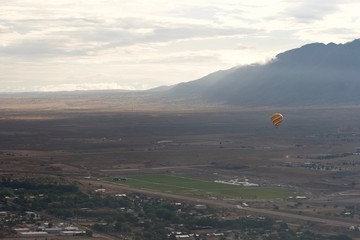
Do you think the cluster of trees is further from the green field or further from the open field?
the open field

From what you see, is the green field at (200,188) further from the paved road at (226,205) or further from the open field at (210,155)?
the paved road at (226,205)

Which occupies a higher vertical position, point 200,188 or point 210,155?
point 210,155

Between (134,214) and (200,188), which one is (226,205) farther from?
(200,188)

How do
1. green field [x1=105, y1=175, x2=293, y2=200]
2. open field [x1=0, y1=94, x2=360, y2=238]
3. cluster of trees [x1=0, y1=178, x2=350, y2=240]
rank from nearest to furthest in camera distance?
cluster of trees [x1=0, y1=178, x2=350, y2=240], green field [x1=105, y1=175, x2=293, y2=200], open field [x1=0, y1=94, x2=360, y2=238]

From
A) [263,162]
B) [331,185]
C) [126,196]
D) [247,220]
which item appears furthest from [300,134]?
[247,220]

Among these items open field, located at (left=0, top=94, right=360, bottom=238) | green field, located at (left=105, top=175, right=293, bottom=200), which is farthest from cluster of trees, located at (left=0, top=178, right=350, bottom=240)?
open field, located at (left=0, top=94, right=360, bottom=238)

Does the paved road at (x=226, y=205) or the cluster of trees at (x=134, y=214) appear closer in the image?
the cluster of trees at (x=134, y=214)

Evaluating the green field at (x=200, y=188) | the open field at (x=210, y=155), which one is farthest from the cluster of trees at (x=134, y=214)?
the open field at (x=210, y=155)

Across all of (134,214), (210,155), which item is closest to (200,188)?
(134,214)

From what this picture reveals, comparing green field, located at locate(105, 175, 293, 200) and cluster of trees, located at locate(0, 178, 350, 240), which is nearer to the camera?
cluster of trees, located at locate(0, 178, 350, 240)
